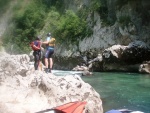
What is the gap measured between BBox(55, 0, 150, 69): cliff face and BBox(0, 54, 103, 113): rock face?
19712 millimetres

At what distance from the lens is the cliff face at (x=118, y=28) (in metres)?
27.8

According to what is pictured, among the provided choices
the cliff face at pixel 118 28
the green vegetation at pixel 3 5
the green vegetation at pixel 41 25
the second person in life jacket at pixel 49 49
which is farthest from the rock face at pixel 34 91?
the green vegetation at pixel 3 5

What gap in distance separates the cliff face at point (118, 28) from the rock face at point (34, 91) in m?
19.7

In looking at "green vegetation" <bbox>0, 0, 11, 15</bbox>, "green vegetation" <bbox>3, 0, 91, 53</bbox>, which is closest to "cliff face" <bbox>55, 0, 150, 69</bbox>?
"green vegetation" <bbox>3, 0, 91, 53</bbox>

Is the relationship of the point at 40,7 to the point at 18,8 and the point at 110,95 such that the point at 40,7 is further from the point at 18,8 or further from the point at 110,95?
the point at 110,95

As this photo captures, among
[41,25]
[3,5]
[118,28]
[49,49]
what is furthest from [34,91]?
[3,5]

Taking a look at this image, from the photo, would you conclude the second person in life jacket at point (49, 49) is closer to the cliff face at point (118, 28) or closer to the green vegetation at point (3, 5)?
the cliff face at point (118, 28)

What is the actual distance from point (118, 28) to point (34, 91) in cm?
2217

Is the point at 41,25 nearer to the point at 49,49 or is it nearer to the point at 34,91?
the point at 49,49

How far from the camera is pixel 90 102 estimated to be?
8.33 m

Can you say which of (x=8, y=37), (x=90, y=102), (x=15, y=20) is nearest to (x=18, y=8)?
(x=15, y=20)

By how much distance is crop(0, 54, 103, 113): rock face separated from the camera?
7.12 m

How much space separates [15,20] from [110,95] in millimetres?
31141

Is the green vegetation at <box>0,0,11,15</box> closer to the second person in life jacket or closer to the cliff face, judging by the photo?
the cliff face
